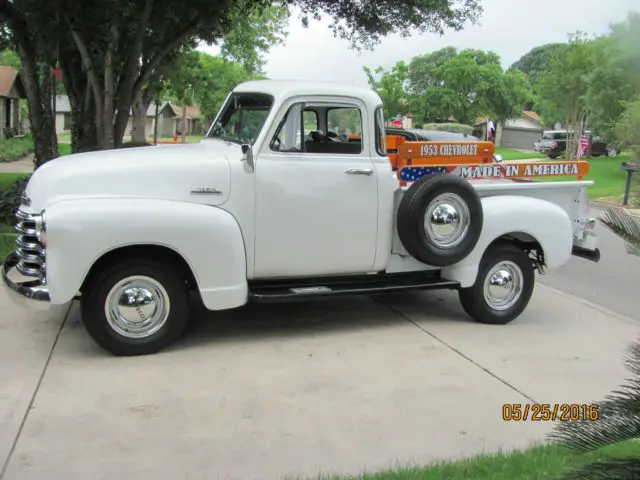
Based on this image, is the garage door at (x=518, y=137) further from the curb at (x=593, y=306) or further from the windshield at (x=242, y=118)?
the windshield at (x=242, y=118)

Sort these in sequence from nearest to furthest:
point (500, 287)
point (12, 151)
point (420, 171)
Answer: point (420, 171), point (500, 287), point (12, 151)

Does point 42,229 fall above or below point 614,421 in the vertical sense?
above

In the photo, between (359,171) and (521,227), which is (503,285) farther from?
(359,171)

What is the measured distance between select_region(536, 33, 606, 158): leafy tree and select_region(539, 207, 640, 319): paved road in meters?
22.6

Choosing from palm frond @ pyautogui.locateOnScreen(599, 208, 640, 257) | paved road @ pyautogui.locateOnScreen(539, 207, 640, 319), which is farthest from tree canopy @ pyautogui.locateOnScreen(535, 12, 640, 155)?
palm frond @ pyautogui.locateOnScreen(599, 208, 640, 257)

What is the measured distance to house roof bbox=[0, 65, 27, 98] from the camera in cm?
3805

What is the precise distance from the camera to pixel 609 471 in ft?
5.57

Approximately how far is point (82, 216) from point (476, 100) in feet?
171

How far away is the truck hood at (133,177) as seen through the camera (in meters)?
4.93

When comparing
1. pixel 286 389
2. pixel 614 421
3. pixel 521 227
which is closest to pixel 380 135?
pixel 521 227

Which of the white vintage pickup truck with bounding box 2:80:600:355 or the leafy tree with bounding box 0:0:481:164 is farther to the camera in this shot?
the leafy tree with bounding box 0:0:481:164

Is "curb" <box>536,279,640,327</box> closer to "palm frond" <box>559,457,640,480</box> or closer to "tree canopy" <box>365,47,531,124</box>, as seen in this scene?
"palm frond" <box>559,457,640,480</box>

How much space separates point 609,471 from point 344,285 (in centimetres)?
410

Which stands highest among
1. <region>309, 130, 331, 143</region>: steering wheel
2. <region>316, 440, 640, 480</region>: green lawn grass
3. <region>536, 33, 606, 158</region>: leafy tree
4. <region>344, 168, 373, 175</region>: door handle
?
<region>536, 33, 606, 158</region>: leafy tree
